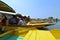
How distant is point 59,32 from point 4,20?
2.81 m

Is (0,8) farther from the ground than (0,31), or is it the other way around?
(0,8)

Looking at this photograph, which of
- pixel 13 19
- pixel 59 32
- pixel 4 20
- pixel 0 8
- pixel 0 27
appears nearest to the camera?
pixel 59 32

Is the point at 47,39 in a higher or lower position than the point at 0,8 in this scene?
lower

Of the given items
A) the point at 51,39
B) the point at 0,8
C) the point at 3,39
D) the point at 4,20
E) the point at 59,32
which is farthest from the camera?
the point at 0,8

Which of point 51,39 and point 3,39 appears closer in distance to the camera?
point 51,39

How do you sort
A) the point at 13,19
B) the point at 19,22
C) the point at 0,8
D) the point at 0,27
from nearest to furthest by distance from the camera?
the point at 0,27 < the point at 13,19 < the point at 19,22 < the point at 0,8

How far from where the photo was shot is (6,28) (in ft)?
19.6

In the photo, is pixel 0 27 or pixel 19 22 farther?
pixel 19 22

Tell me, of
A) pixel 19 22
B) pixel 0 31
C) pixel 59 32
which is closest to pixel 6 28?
pixel 0 31

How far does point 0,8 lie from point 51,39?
674 cm

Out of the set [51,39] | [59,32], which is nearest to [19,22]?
[59,32]

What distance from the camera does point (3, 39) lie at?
12.5 ft

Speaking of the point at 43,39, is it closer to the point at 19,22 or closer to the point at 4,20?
the point at 4,20

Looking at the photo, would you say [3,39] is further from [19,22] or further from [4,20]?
[19,22]
